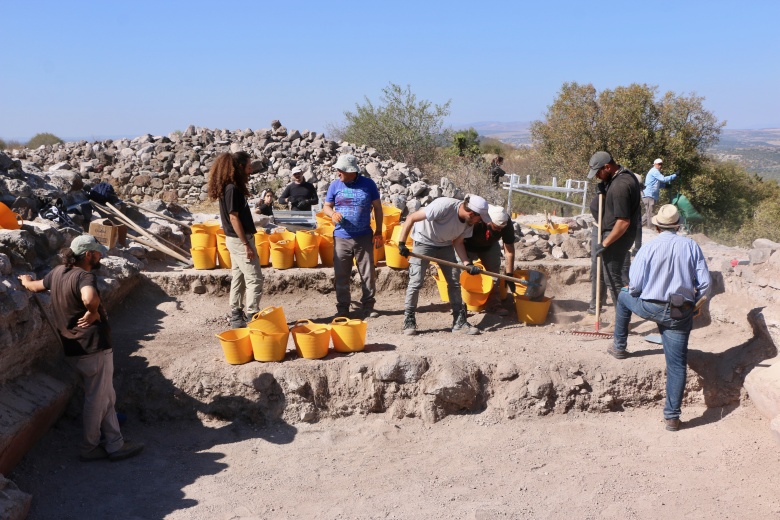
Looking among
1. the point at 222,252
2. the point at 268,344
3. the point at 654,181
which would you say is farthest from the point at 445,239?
the point at 654,181

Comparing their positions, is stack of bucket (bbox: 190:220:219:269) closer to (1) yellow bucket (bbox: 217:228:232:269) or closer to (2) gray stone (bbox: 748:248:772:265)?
(1) yellow bucket (bbox: 217:228:232:269)

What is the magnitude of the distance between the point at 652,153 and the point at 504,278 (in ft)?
52.2

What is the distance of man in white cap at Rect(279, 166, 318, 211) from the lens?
34.6ft

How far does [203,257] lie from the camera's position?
7.38 meters

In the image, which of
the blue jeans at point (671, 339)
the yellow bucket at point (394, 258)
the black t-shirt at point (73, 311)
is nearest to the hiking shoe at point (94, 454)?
the black t-shirt at point (73, 311)

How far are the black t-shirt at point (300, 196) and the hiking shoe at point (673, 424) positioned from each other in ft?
22.2

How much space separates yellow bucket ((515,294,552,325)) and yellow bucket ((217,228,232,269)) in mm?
3166

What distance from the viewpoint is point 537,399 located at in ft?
17.6

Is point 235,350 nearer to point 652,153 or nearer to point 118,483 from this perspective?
point 118,483

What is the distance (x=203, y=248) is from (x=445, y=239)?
2917 mm

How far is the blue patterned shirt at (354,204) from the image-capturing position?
20.4 feet

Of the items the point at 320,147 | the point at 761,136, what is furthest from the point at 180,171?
the point at 761,136

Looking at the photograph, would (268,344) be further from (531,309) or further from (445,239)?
(531,309)

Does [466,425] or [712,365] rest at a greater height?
[712,365]
